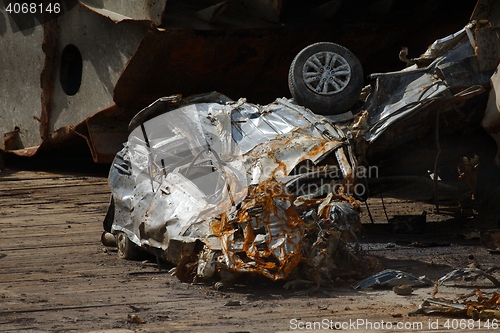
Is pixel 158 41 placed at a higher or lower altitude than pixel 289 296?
higher

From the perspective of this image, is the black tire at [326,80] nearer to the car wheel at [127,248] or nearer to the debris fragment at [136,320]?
the car wheel at [127,248]

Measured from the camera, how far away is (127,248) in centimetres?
870

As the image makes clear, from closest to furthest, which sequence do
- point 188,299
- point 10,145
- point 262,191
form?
point 188,299
point 262,191
point 10,145

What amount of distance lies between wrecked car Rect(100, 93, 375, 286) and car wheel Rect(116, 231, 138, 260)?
1 centimetres

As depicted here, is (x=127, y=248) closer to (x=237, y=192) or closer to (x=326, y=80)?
(x=237, y=192)

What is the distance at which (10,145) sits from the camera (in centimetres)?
1507

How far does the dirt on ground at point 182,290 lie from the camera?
604 centimetres

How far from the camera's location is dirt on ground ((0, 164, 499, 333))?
604 centimetres

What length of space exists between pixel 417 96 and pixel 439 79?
0.37 meters

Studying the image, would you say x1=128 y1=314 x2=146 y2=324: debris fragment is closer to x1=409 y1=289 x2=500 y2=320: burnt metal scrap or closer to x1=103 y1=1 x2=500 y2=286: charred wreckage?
x1=103 y1=1 x2=500 y2=286: charred wreckage

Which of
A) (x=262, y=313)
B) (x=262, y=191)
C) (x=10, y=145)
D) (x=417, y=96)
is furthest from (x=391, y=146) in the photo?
(x=10, y=145)

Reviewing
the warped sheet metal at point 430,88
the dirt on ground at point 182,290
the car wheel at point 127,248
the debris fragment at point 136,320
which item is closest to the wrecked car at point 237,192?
the car wheel at point 127,248

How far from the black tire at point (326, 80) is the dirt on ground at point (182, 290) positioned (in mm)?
1684

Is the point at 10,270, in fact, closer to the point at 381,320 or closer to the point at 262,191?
the point at 262,191
